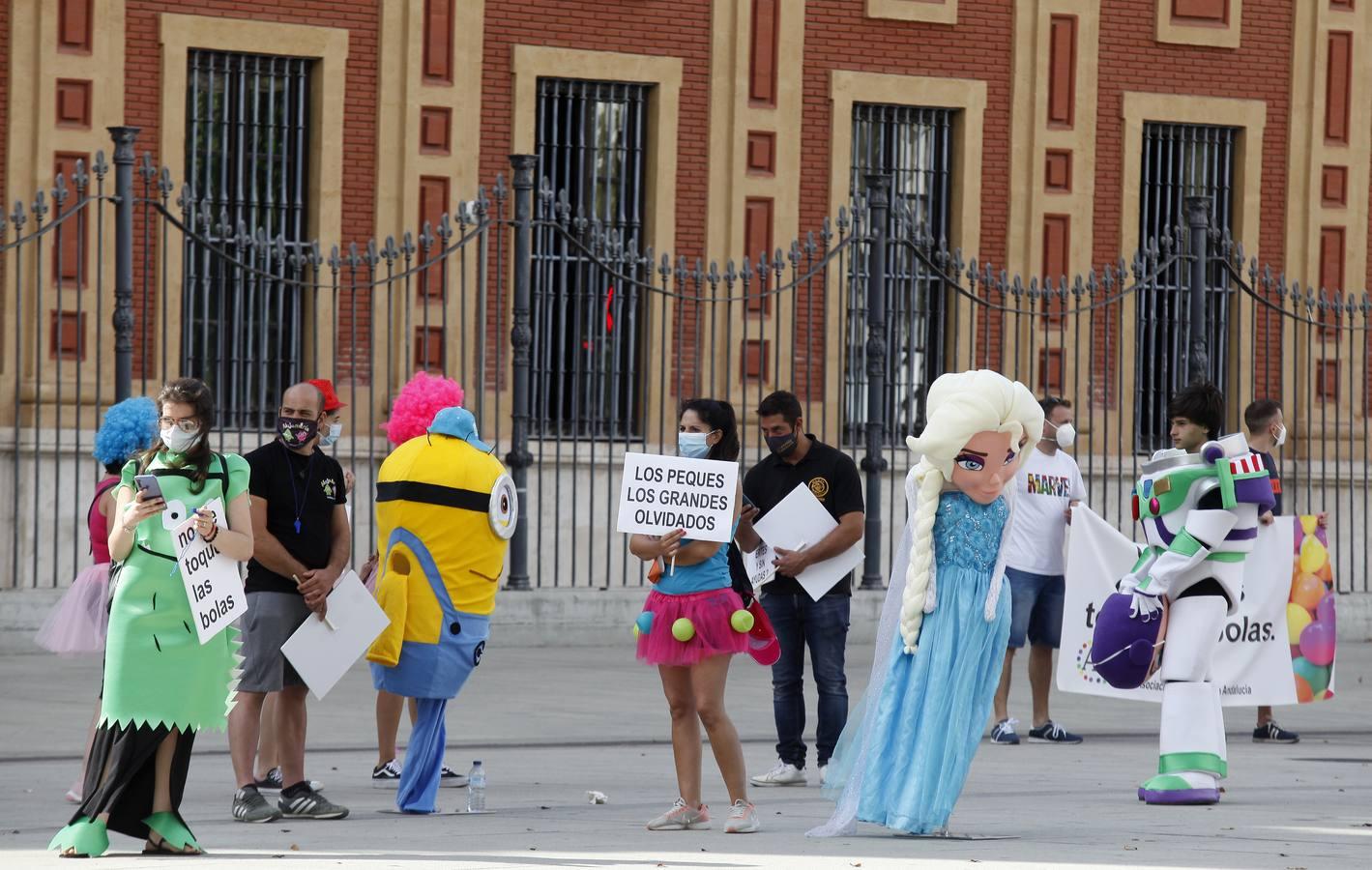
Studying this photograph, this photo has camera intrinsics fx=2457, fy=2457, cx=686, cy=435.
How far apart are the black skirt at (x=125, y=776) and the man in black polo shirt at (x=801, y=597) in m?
3.28

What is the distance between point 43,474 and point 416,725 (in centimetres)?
885

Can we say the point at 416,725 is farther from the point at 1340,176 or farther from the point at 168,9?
the point at 1340,176

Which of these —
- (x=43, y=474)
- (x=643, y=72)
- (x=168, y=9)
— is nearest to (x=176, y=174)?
(x=168, y=9)

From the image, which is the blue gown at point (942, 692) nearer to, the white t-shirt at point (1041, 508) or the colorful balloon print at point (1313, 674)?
the white t-shirt at point (1041, 508)

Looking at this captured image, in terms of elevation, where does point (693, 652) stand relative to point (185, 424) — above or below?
below

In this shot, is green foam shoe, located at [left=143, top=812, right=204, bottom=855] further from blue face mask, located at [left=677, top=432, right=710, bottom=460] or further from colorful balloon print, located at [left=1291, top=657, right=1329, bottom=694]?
colorful balloon print, located at [left=1291, top=657, right=1329, bottom=694]

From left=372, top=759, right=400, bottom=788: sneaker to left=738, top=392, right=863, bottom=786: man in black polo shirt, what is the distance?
164 centimetres

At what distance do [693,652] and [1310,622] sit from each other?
5.33 m

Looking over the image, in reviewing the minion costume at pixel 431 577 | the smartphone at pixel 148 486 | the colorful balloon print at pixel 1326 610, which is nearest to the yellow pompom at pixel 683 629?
the minion costume at pixel 431 577

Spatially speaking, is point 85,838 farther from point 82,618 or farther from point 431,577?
point 431,577

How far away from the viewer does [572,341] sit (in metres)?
20.4

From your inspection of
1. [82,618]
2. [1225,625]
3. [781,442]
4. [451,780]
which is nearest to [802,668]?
[781,442]

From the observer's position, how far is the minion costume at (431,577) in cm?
949

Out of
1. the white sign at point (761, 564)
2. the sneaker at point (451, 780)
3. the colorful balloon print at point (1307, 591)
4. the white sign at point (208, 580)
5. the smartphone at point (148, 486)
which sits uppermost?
the smartphone at point (148, 486)
